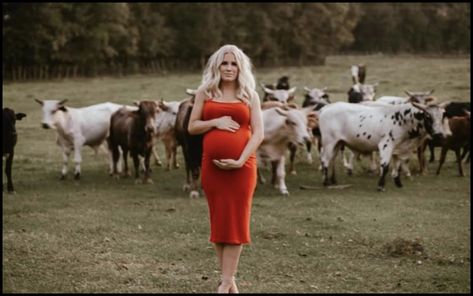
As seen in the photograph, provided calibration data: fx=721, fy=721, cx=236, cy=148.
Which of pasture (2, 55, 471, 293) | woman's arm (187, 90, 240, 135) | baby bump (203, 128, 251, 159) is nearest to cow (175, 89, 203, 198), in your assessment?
pasture (2, 55, 471, 293)

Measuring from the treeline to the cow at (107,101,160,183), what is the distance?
36.0 metres

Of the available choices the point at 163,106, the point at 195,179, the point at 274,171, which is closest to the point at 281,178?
the point at 274,171

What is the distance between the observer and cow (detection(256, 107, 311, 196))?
14516 mm

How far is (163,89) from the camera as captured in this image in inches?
1537

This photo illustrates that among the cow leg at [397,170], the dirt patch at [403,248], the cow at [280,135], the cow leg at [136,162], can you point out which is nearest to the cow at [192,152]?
the cow at [280,135]

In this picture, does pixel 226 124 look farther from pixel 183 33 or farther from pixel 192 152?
pixel 183 33

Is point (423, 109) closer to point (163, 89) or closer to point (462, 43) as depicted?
point (163, 89)

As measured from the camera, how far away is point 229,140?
5.74 m

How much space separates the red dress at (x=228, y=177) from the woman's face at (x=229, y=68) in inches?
8.6

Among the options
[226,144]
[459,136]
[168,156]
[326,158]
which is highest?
[226,144]

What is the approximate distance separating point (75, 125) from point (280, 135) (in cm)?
505

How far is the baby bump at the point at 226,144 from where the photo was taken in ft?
18.8

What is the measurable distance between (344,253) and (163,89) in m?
30.1

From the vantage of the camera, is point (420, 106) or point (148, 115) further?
point (148, 115)
